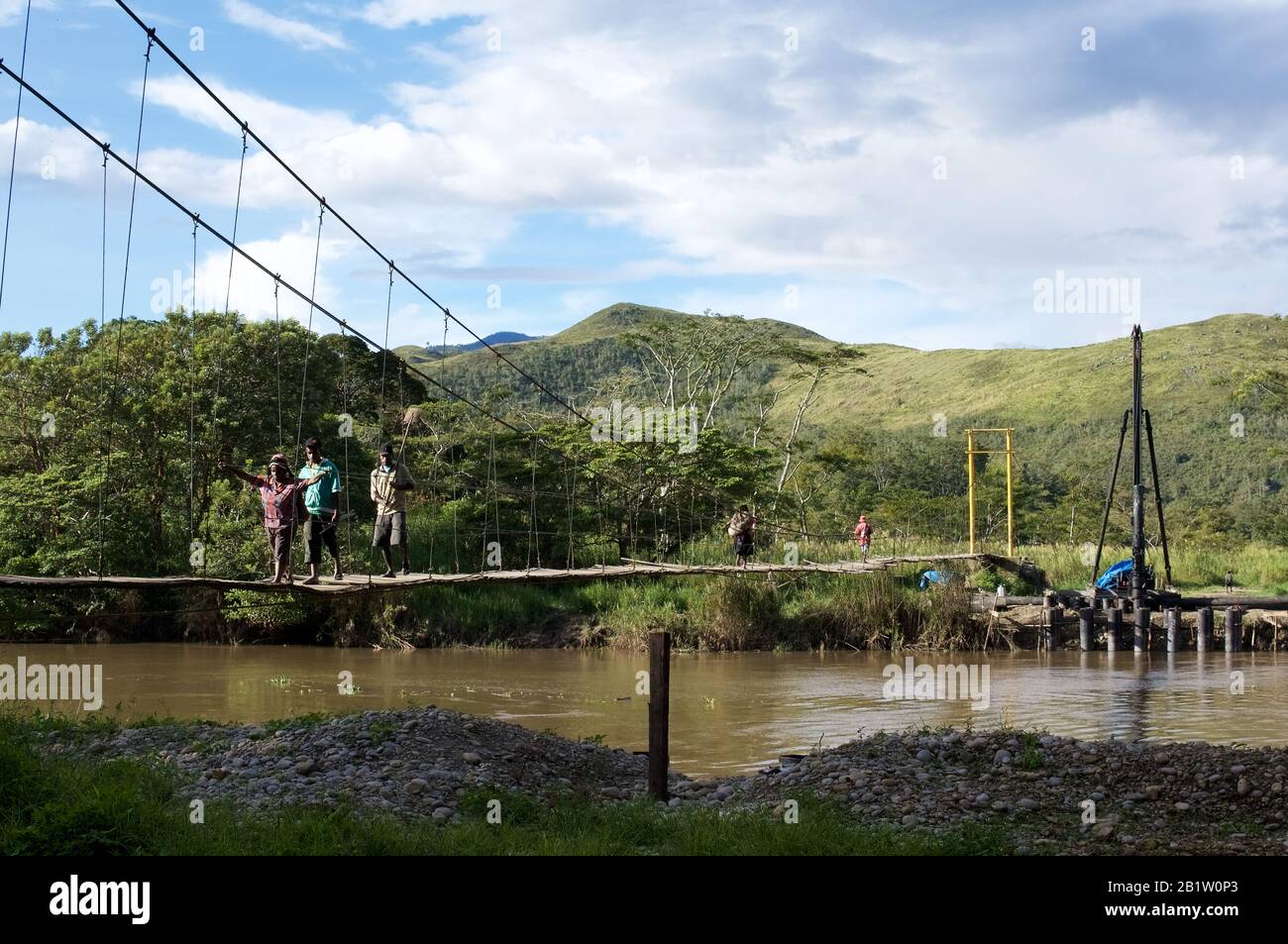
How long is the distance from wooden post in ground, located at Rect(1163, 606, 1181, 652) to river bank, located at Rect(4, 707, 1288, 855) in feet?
39.6

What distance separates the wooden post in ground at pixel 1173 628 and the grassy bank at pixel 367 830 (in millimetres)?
14635

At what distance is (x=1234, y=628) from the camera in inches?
763

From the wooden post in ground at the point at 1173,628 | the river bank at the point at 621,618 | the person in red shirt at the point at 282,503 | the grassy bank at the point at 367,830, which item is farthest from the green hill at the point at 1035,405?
the grassy bank at the point at 367,830

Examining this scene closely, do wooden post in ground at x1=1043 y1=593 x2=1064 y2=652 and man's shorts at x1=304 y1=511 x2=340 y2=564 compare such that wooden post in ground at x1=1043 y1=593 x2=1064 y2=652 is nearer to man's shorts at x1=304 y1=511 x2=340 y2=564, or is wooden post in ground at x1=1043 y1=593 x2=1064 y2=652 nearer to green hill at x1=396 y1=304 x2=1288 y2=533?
man's shorts at x1=304 y1=511 x2=340 y2=564

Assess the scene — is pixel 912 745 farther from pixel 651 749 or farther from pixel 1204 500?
pixel 1204 500

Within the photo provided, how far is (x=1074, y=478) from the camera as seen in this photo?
163 ft

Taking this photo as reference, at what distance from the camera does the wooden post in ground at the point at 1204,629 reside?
19500 mm

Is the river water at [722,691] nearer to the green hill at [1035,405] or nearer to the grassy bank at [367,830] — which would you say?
the grassy bank at [367,830]

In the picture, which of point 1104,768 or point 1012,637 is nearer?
point 1104,768

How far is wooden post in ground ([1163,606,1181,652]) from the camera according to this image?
19453mm

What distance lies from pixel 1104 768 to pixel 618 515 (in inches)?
675
